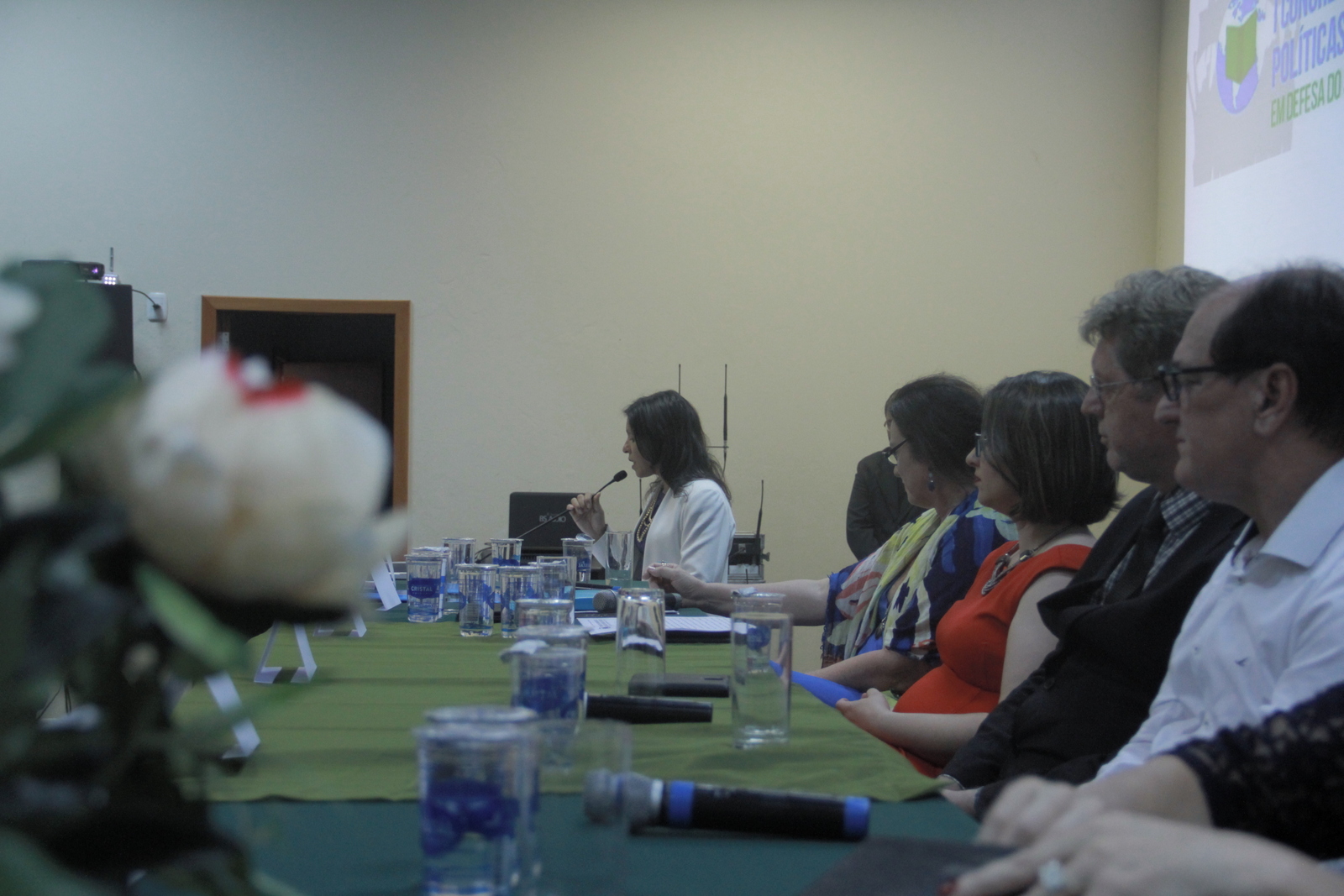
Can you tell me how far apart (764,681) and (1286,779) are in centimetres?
57

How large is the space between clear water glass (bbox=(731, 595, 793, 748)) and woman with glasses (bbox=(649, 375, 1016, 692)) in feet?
3.58

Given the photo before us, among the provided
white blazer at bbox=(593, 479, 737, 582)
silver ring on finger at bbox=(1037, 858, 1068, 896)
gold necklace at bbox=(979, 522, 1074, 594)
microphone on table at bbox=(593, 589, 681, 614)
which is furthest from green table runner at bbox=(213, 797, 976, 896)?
white blazer at bbox=(593, 479, 737, 582)

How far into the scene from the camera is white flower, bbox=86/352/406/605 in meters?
0.37

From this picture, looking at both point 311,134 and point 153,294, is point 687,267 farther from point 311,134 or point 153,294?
point 153,294

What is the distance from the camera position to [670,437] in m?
4.21

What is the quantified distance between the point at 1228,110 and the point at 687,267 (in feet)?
8.22

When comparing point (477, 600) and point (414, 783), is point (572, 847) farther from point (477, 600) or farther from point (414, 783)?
point (477, 600)

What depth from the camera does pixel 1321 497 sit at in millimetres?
1280

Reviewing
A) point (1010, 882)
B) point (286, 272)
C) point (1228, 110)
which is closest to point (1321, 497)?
point (1010, 882)

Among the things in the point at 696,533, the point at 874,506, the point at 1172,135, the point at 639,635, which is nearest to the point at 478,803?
the point at 639,635

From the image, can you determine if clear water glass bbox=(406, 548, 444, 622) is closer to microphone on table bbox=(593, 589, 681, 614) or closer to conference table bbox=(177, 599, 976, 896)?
microphone on table bbox=(593, 589, 681, 614)

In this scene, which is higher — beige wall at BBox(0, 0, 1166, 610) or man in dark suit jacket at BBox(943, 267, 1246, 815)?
beige wall at BBox(0, 0, 1166, 610)

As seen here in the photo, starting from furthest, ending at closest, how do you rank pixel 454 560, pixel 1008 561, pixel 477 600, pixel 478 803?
pixel 454 560 → pixel 477 600 → pixel 1008 561 → pixel 478 803

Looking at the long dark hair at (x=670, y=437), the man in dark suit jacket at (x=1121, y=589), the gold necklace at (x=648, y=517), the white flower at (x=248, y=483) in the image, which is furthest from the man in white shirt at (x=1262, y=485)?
the gold necklace at (x=648, y=517)
